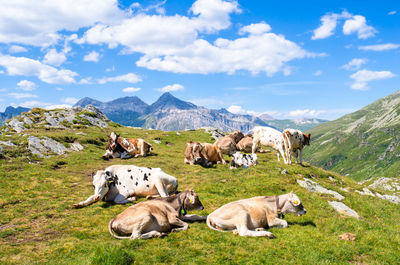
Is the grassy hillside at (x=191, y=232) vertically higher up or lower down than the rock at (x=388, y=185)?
higher up

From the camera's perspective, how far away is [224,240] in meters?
9.53

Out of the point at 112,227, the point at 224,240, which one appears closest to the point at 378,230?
the point at 224,240

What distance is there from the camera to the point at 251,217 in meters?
10.8

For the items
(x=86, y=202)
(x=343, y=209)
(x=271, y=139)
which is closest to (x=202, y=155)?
(x=271, y=139)

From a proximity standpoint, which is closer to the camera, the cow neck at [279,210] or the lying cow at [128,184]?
the cow neck at [279,210]

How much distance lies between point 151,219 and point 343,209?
12.0 meters

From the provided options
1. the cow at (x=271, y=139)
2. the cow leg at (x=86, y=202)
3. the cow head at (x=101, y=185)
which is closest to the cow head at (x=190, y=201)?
the cow head at (x=101, y=185)

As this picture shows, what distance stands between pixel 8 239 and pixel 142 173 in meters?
7.22

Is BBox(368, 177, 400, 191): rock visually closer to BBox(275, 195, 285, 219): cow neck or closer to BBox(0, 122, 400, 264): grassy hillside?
BBox(0, 122, 400, 264): grassy hillside

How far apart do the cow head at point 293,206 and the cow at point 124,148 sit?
21.3 meters

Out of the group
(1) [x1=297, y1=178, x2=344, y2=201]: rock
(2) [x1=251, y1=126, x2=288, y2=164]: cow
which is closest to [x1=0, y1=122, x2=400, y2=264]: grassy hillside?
(1) [x1=297, y1=178, x2=344, y2=201]: rock

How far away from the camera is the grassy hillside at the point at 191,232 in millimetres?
8227

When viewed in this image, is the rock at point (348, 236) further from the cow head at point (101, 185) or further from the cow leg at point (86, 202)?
the cow leg at point (86, 202)

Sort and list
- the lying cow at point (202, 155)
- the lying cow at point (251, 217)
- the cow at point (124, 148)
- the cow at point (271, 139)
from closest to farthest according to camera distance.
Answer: the lying cow at point (251, 217) < the lying cow at point (202, 155) < the cow at point (271, 139) < the cow at point (124, 148)
